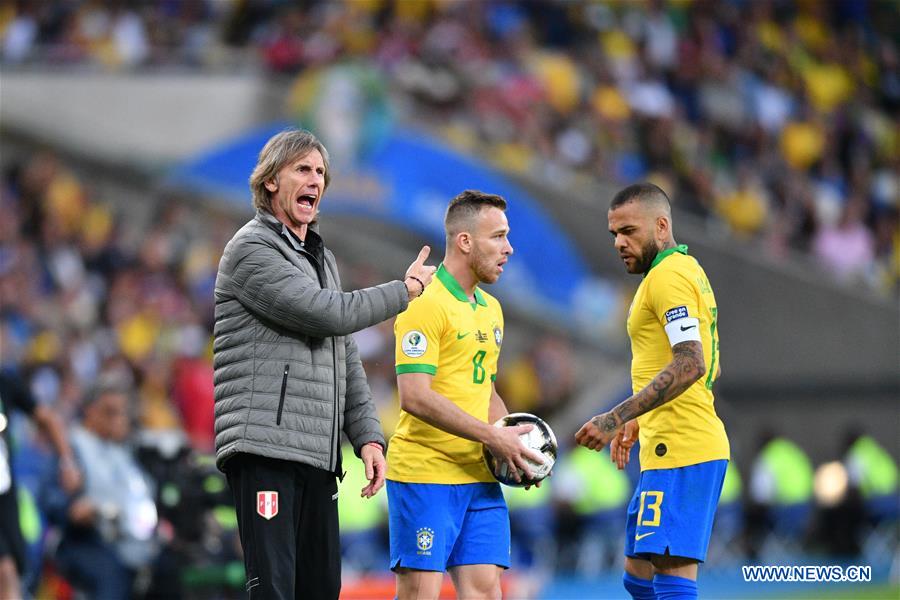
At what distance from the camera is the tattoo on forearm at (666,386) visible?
19.9 ft

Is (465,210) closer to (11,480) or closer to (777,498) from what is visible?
(11,480)

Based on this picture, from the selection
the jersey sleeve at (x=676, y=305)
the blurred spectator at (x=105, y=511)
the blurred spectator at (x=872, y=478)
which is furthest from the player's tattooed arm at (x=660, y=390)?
the blurred spectator at (x=872, y=478)

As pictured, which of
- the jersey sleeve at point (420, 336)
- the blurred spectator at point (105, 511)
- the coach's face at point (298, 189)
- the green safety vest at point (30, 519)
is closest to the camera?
the coach's face at point (298, 189)

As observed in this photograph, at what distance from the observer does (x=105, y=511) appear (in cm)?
930

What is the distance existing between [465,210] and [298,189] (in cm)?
111

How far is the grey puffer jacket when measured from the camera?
536 cm

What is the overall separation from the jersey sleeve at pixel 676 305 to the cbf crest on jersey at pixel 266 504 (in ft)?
6.39

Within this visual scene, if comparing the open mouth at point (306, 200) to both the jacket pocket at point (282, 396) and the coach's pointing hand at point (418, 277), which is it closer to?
the coach's pointing hand at point (418, 277)

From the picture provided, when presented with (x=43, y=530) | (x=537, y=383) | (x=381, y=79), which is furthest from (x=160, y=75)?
(x=43, y=530)

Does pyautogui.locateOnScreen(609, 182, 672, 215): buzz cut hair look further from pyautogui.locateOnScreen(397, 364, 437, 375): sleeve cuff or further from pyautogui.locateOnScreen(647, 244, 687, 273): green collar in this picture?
pyautogui.locateOnScreen(397, 364, 437, 375): sleeve cuff

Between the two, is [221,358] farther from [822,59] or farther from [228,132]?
[822,59]

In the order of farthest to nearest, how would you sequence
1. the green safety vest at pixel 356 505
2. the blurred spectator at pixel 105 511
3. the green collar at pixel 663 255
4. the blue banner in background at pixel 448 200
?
the blue banner in background at pixel 448 200, the green safety vest at pixel 356 505, the blurred spectator at pixel 105 511, the green collar at pixel 663 255

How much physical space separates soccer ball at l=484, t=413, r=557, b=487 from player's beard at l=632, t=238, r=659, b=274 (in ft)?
2.84

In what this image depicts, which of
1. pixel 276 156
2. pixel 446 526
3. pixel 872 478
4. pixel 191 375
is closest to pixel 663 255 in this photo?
pixel 446 526
